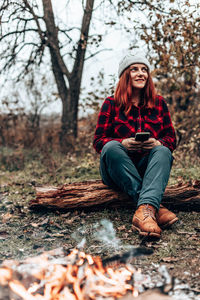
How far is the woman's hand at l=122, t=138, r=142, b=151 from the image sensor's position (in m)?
3.07

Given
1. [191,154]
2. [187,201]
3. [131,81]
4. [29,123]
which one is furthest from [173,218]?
[29,123]

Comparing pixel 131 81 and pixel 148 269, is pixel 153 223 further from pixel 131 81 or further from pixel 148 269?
pixel 131 81

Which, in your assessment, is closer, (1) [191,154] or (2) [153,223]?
(2) [153,223]

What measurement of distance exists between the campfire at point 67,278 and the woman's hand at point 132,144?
1142 millimetres

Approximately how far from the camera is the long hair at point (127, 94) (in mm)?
3350

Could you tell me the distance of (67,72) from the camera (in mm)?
7531

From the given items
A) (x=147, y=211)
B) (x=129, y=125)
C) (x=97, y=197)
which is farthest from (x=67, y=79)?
(x=147, y=211)

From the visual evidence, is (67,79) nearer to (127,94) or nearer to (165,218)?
(127,94)

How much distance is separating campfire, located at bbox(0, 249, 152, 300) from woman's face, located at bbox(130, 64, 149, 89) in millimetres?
1840

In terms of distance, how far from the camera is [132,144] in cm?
308

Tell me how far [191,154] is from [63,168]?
8.33 feet

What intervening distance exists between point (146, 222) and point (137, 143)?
2.60ft

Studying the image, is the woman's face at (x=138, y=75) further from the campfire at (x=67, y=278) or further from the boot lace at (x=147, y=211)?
the campfire at (x=67, y=278)

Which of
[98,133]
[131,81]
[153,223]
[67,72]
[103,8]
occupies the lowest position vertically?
[153,223]
